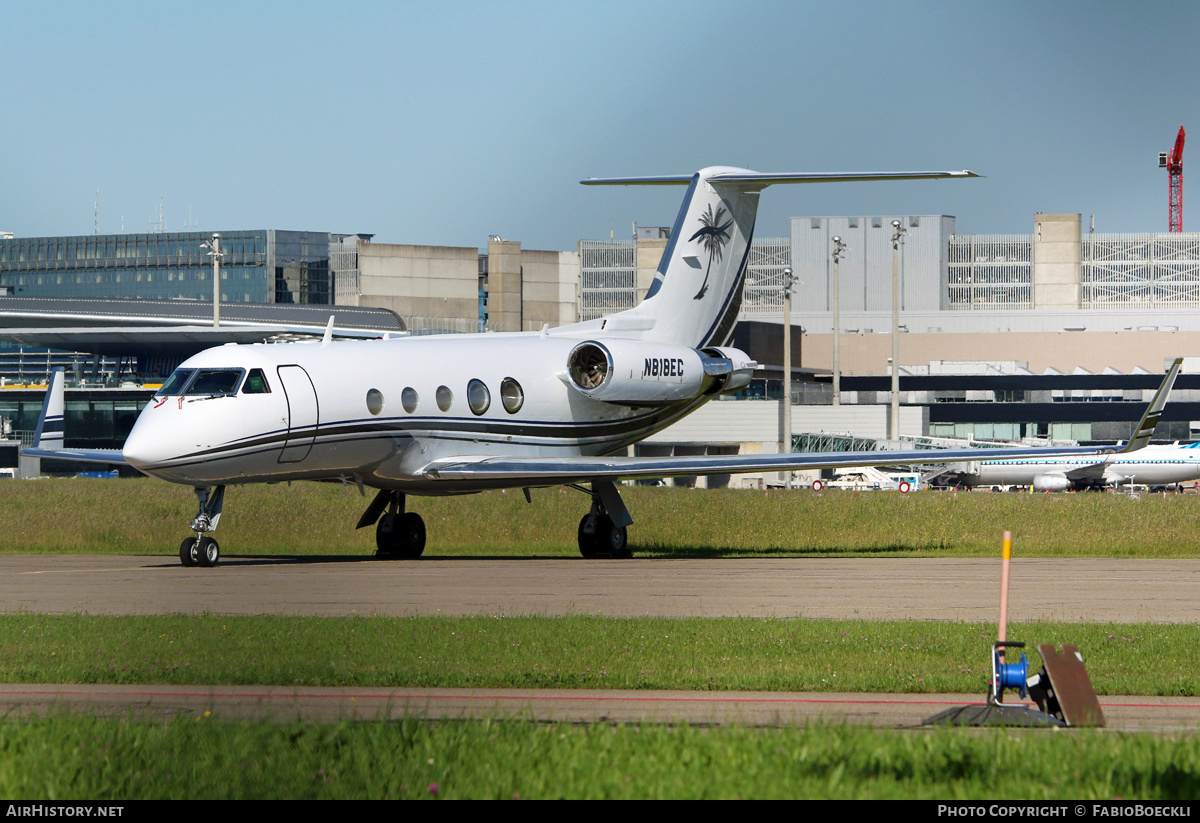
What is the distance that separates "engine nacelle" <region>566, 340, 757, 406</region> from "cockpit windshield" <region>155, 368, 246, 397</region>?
8045mm

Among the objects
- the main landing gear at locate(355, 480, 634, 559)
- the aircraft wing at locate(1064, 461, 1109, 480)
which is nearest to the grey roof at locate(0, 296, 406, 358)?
the aircraft wing at locate(1064, 461, 1109, 480)

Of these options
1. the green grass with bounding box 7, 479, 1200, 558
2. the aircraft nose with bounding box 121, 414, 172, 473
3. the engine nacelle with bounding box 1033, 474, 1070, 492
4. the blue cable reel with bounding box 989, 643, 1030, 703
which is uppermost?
the aircraft nose with bounding box 121, 414, 172, 473

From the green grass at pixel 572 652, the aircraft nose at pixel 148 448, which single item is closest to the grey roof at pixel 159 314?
the aircraft nose at pixel 148 448

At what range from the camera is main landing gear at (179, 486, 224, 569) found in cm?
2284

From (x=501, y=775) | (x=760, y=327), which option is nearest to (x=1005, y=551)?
(x=501, y=775)

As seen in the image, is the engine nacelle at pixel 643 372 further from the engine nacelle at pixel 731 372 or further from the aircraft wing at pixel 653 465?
the aircraft wing at pixel 653 465

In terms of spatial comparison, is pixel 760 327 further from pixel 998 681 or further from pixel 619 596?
pixel 998 681

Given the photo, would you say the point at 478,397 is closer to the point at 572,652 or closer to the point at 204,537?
the point at 204,537

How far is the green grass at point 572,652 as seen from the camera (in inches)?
440

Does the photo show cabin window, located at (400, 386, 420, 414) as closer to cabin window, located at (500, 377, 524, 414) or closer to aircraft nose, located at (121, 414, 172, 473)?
cabin window, located at (500, 377, 524, 414)

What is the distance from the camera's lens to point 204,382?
22.9 m

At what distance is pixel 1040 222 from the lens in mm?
151125

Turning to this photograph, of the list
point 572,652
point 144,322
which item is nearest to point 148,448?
point 572,652

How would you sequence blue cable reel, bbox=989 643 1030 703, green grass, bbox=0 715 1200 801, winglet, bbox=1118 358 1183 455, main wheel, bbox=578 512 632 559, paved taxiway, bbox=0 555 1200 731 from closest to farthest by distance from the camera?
green grass, bbox=0 715 1200 801
blue cable reel, bbox=989 643 1030 703
paved taxiway, bbox=0 555 1200 731
winglet, bbox=1118 358 1183 455
main wheel, bbox=578 512 632 559
